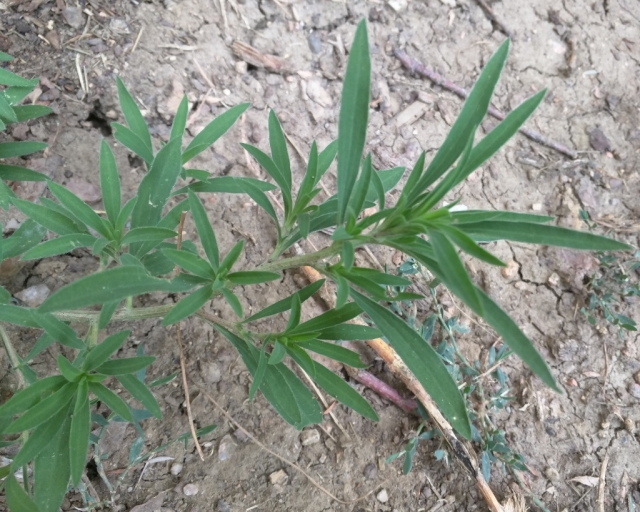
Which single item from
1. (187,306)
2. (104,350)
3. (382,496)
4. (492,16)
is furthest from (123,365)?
(492,16)

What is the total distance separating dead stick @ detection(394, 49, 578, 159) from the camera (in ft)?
10.3

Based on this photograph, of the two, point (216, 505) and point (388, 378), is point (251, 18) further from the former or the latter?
point (216, 505)

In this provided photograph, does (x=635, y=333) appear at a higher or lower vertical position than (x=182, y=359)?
higher

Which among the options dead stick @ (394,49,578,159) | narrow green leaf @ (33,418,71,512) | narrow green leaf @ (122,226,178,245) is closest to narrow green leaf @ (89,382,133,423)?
narrow green leaf @ (33,418,71,512)

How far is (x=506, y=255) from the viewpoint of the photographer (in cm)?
280

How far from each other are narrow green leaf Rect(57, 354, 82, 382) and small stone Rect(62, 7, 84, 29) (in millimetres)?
2011

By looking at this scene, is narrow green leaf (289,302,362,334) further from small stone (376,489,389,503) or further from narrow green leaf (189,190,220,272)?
small stone (376,489,389,503)

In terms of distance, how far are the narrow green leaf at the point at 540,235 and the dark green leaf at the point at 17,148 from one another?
1548 mm

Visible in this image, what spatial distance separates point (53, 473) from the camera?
1.42 metres

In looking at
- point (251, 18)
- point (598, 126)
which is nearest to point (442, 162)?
point (251, 18)

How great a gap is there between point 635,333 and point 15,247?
280cm

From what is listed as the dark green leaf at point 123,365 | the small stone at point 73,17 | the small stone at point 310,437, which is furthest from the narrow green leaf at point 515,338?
the small stone at point 73,17

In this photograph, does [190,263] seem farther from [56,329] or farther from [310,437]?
[310,437]

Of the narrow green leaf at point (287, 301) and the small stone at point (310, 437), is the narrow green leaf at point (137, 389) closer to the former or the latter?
the narrow green leaf at point (287, 301)
